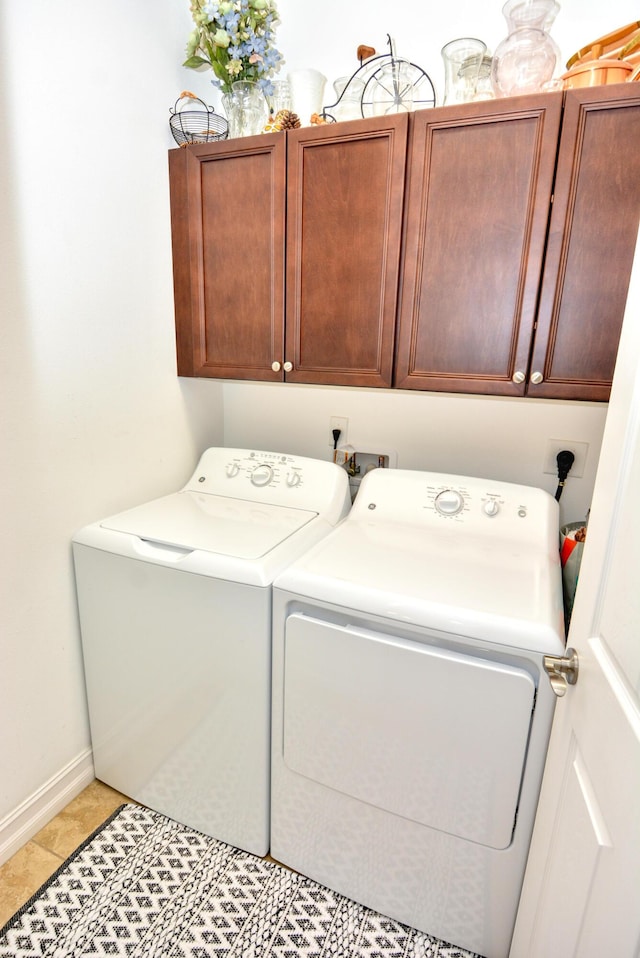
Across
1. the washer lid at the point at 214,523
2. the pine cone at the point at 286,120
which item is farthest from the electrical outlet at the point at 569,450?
the pine cone at the point at 286,120

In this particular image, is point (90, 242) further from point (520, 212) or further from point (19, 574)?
point (520, 212)

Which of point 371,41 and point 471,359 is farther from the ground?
point 371,41

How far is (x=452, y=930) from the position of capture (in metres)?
1.21

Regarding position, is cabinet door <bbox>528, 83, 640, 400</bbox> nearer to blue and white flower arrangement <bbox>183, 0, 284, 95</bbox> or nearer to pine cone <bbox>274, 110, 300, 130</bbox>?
pine cone <bbox>274, 110, 300, 130</bbox>

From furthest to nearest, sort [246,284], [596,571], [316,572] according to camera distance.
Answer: [246,284], [316,572], [596,571]

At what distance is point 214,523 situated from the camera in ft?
4.86

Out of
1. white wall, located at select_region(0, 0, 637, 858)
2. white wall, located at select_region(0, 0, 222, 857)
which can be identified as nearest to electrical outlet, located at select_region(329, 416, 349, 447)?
white wall, located at select_region(0, 0, 637, 858)

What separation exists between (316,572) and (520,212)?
100cm

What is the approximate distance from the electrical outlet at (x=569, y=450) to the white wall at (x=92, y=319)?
0.08 feet

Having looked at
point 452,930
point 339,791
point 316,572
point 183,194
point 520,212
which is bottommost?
point 452,930

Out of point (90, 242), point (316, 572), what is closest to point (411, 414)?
point (316, 572)

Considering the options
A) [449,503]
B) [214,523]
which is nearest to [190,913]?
[214,523]

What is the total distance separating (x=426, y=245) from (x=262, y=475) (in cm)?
88

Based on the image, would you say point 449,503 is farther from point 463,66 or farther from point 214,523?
point 463,66
